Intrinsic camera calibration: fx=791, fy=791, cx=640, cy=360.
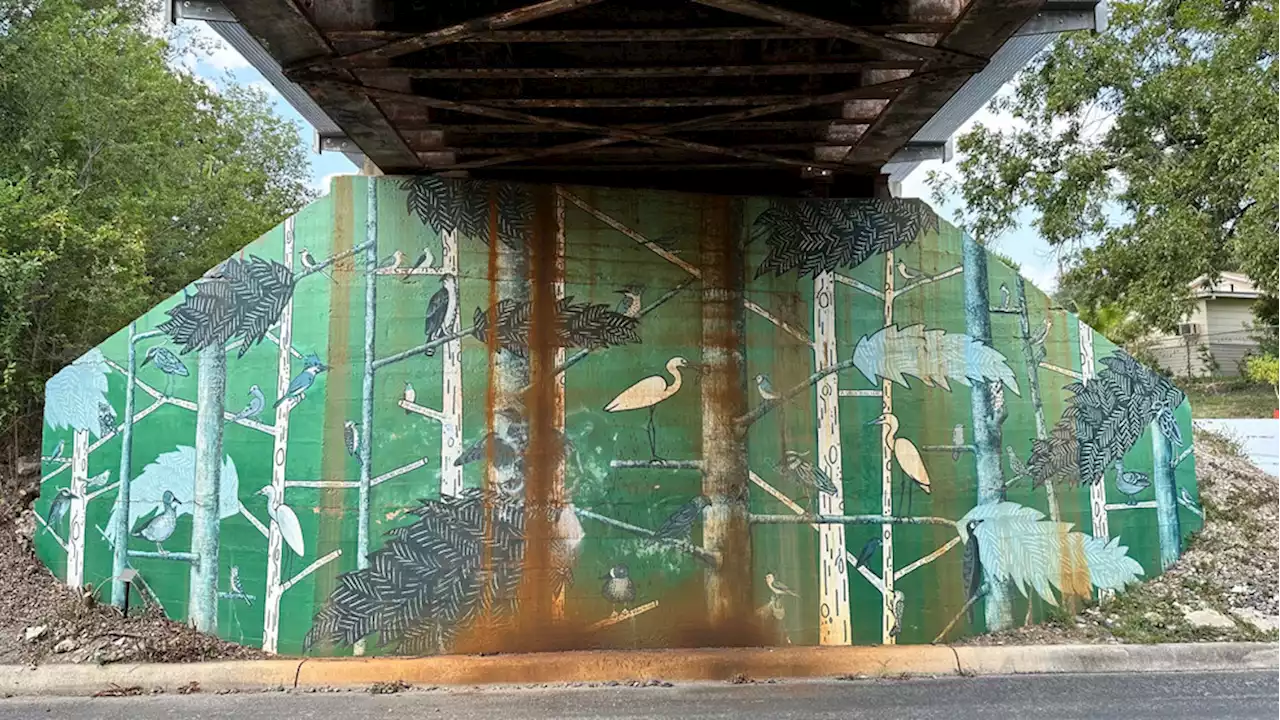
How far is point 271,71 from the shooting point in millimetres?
5957

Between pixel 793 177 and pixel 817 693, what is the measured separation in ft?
15.2

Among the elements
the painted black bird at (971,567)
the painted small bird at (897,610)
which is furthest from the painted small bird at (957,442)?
the painted small bird at (897,610)

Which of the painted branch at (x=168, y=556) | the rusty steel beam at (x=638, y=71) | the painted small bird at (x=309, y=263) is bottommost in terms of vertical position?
the painted branch at (x=168, y=556)

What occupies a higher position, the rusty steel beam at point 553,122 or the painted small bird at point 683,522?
the rusty steel beam at point 553,122

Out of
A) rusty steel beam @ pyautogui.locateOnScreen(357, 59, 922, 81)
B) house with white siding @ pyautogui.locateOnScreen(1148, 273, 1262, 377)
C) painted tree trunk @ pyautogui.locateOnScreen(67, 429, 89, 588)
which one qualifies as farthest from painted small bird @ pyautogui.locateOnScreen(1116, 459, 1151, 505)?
house with white siding @ pyautogui.locateOnScreen(1148, 273, 1262, 377)

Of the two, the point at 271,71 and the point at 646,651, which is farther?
the point at 646,651

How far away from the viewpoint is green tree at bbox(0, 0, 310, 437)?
26.1 ft

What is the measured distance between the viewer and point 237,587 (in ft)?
22.0

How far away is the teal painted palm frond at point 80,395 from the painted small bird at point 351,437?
2217 mm

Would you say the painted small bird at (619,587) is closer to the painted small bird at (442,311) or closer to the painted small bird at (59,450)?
the painted small bird at (442,311)

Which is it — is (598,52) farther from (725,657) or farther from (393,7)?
(725,657)

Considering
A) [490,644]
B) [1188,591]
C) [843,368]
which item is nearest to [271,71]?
[490,644]

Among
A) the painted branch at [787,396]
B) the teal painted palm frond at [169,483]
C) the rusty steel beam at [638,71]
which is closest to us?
the rusty steel beam at [638,71]

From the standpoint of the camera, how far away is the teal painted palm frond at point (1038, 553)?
7203 millimetres
